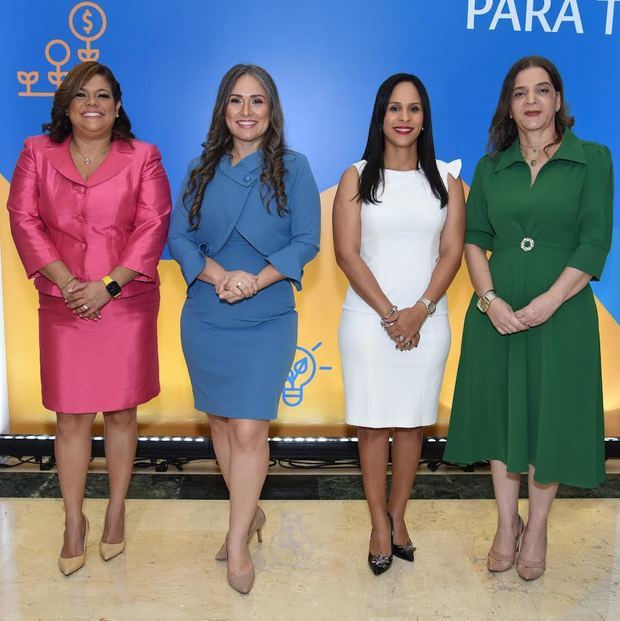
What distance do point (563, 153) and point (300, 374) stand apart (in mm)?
2009

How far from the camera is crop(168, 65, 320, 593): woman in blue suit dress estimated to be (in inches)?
104

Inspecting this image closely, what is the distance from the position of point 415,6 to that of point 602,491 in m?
2.55

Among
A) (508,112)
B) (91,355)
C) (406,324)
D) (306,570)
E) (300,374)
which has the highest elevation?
(508,112)

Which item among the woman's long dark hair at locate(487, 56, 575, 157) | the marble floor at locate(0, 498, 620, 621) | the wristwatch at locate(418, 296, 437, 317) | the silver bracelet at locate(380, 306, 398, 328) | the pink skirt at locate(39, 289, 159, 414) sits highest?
the woman's long dark hair at locate(487, 56, 575, 157)

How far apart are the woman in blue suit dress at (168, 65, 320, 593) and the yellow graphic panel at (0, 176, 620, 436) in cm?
131

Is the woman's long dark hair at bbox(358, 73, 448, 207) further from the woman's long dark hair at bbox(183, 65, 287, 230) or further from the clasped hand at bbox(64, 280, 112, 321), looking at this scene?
the clasped hand at bbox(64, 280, 112, 321)

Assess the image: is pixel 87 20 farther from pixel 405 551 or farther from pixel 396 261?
pixel 405 551

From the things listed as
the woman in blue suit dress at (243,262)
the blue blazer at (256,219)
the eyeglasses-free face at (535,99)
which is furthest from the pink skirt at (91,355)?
the eyeglasses-free face at (535,99)

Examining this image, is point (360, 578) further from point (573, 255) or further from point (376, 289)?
point (573, 255)

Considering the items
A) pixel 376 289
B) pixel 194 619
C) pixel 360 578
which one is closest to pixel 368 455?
pixel 360 578

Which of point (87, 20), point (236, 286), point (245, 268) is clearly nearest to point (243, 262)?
point (245, 268)

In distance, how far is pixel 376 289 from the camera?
2.77 meters

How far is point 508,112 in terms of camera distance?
Result: 109 inches

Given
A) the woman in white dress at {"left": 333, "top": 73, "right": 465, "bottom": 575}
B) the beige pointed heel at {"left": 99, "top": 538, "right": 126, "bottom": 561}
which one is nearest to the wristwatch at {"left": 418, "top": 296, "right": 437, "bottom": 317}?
the woman in white dress at {"left": 333, "top": 73, "right": 465, "bottom": 575}
